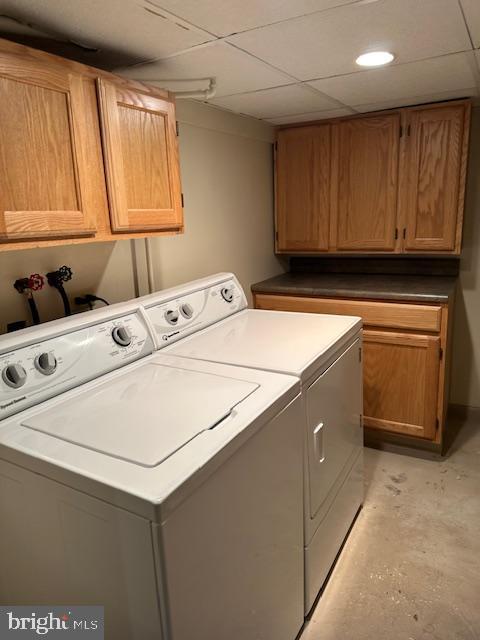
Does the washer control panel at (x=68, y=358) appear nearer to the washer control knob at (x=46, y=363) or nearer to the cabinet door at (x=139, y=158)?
the washer control knob at (x=46, y=363)

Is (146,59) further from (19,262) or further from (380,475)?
(380,475)

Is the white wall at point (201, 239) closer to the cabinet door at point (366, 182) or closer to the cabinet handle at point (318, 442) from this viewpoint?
the cabinet door at point (366, 182)

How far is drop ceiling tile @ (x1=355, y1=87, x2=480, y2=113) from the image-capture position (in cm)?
226

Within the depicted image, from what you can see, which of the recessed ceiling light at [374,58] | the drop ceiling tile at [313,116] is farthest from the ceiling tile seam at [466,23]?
the drop ceiling tile at [313,116]

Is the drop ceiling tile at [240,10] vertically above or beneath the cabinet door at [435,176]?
above

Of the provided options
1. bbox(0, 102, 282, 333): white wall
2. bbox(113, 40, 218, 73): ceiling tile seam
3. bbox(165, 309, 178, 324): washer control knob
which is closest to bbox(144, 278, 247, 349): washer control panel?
bbox(165, 309, 178, 324): washer control knob

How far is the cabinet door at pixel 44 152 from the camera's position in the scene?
1.10 metres

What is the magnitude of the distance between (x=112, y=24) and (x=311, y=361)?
117 cm

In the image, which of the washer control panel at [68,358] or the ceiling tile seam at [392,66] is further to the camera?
the ceiling tile seam at [392,66]

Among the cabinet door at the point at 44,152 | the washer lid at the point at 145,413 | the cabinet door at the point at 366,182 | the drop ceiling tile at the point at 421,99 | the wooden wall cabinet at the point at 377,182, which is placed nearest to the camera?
the washer lid at the point at 145,413

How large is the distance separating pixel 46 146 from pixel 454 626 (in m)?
2.05

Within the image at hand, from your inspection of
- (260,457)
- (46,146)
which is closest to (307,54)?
(46,146)

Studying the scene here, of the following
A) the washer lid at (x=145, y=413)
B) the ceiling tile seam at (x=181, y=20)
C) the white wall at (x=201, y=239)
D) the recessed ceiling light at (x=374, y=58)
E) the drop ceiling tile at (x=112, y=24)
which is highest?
the recessed ceiling light at (x=374, y=58)

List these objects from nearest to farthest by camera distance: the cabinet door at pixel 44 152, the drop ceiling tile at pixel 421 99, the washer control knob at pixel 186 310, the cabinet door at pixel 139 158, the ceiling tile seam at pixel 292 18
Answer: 1. the cabinet door at pixel 44 152
2. the ceiling tile seam at pixel 292 18
3. the cabinet door at pixel 139 158
4. the washer control knob at pixel 186 310
5. the drop ceiling tile at pixel 421 99
